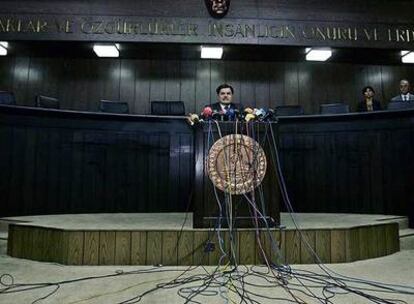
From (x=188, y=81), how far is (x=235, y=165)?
345cm

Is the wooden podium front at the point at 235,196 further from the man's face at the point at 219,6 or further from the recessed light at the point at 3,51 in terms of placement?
the recessed light at the point at 3,51

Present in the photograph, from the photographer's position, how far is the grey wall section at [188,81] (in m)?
5.27

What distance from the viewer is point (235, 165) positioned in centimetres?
225

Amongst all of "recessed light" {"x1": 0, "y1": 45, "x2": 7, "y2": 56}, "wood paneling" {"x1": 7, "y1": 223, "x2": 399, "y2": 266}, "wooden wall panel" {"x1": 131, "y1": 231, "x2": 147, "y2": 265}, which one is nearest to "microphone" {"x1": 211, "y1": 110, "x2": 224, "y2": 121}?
"wood paneling" {"x1": 7, "y1": 223, "x2": 399, "y2": 266}

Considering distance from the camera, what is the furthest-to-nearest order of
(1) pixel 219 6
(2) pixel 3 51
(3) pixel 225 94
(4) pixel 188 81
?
(4) pixel 188 81, (2) pixel 3 51, (1) pixel 219 6, (3) pixel 225 94

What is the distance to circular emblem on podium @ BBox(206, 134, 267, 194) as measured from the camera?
88.5 inches

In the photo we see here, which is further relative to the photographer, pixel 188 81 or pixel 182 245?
pixel 188 81

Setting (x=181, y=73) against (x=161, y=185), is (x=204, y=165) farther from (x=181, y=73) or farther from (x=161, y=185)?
(x=181, y=73)

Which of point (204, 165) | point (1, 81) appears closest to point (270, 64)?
point (204, 165)

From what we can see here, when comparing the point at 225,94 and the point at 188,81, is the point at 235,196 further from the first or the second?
the point at 188,81

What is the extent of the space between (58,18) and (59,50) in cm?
50

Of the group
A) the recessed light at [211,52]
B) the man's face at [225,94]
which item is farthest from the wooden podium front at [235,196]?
the recessed light at [211,52]

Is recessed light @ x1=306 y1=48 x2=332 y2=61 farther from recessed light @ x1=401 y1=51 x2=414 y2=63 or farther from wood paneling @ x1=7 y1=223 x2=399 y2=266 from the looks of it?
wood paneling @ x1=7 y1=223 x2=399 y2=266

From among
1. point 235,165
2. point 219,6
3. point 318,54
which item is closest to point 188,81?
point 219,6
